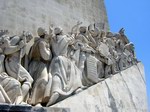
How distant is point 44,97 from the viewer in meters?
7.98

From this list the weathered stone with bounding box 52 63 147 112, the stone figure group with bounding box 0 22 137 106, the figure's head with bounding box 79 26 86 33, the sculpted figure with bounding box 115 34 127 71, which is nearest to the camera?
the stone figure group with bounding box 0 22 137 106

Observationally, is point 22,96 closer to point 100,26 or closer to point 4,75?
point 4,75

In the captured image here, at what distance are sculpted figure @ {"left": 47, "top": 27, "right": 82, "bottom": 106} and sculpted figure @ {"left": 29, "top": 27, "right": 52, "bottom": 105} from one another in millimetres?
132

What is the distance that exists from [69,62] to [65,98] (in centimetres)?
96

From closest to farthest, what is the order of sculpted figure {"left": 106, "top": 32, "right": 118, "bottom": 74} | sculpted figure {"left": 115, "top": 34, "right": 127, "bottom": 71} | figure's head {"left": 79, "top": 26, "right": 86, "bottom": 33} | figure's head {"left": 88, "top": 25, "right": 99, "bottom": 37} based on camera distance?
figure's head {"left": 79, "top": 26, "right": 86, "bottom": 33} → figure's head {"left": 88, "top": 25, "right": 99, "bottom": 37} → sculpted figure {"left": 106, "top": 32, "right": 118, "bottom": 74} → sculpted figure {"left": 115, "top": 34, "right": 127, "bottom": 71}

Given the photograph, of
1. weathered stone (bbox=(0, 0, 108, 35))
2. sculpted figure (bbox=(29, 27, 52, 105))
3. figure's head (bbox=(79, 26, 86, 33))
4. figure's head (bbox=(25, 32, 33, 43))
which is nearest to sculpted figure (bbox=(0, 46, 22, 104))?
sculpted figure (bbox=(29, 27, 52, 105))

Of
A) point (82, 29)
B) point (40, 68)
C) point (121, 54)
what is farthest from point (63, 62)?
point (121, 54)

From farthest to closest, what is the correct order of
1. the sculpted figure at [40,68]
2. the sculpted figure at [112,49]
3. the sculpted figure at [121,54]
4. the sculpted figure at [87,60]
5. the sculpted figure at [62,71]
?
the sculpted figure at [121,54] < the sculpted figure at [112,49] < the sculpted figure at [87,60] < the sculpted figure at [62,71] < the sculpted figure at [40,68]

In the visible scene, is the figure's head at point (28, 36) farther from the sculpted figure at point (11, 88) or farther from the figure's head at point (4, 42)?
the sculpted figure at point (11, 88)

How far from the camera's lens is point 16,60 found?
8.02 meters

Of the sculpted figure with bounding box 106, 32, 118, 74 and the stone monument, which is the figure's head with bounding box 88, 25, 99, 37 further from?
the sculpted figure with bounding box 106, 32, 118, 74

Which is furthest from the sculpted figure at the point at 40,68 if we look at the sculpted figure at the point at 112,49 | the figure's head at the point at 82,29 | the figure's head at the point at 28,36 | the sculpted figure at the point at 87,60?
the sculpted figure at the point at 112,49

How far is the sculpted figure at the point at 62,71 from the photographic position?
8164 mm

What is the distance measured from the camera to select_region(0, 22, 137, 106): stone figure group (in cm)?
783
